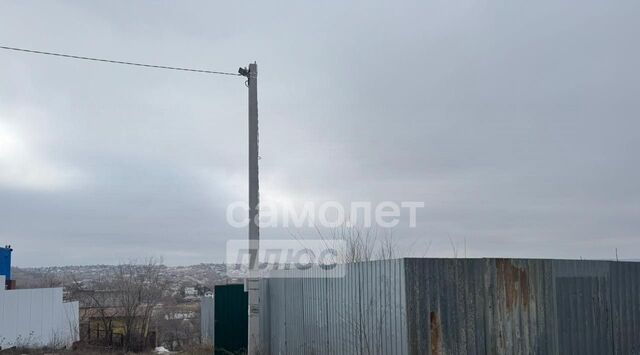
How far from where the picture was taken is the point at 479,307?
817 centimetres

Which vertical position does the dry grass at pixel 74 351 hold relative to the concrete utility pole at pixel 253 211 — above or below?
below

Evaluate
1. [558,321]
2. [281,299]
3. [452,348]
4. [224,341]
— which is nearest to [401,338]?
[452,348]

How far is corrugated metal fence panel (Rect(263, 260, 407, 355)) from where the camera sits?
319 inches

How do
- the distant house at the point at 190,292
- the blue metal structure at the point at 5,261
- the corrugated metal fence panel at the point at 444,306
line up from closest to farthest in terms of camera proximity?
1. the corrugated metal fence panel at the point at 444,306
2. the blue metal structure at the point at 5,261
3. the distant house at the point at 190,292

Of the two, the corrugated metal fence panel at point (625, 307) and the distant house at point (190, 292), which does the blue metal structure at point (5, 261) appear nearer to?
the distant house at point (190, 292)

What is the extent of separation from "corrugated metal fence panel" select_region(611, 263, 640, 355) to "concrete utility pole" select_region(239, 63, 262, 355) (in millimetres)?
6274

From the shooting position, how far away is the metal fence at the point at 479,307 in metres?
7.85

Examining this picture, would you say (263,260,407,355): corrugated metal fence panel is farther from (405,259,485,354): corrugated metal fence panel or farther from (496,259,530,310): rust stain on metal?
(496,259,530,310): rust stain on metal

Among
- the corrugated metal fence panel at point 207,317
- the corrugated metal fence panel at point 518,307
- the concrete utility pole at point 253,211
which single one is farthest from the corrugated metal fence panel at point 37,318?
the corrugated metal fence panel at point 518,307

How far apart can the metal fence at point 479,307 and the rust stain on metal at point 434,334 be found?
1 centimetres

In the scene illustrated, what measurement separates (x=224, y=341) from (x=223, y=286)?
1.34 meters

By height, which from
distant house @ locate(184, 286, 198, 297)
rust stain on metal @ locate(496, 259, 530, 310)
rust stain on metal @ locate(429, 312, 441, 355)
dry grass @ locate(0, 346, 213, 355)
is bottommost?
dry grass @ locate(0, 346, 213, 355)

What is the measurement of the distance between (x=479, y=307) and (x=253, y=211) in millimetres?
4799

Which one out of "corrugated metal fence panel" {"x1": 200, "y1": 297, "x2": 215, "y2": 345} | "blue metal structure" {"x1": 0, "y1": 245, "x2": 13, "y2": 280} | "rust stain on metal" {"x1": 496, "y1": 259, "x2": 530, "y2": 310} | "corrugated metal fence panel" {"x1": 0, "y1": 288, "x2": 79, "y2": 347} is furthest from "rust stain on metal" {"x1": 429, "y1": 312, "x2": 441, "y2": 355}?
"blue metal structure" {"x1": 0, "y1": 245, "x2": 13, "y2": 280}
